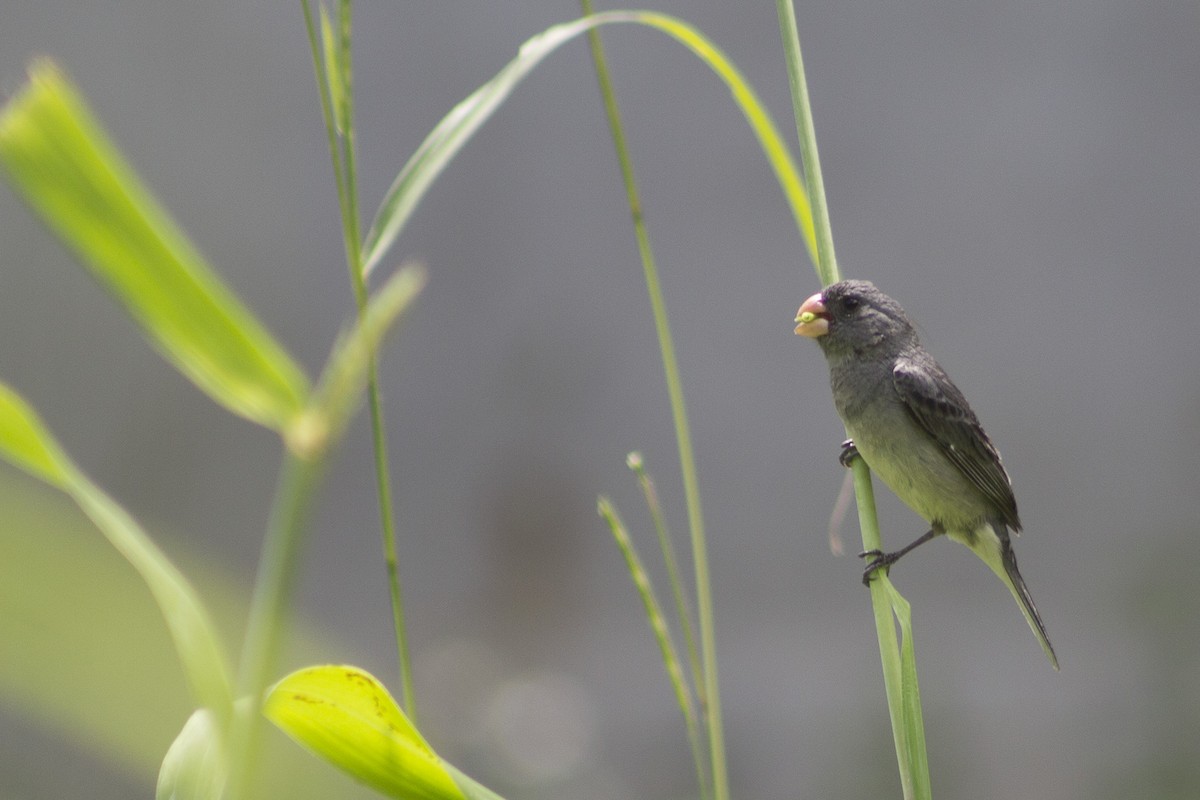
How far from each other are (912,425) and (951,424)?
0.04m

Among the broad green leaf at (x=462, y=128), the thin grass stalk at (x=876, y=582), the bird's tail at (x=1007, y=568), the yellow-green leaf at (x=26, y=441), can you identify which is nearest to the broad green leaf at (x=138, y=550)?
the yellow-green leaf at (x=26, y=441)

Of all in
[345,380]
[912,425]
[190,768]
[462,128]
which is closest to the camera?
[345,380]

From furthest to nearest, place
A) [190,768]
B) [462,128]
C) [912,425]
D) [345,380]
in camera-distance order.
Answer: [912,425]
[462,128]
[190,768]
[345,380]

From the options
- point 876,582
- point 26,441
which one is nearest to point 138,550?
point 26,441

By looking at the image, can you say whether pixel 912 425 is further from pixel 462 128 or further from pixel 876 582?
pixel 462 128

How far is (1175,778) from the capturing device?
2143 mm

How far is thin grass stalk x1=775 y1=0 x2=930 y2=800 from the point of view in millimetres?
462

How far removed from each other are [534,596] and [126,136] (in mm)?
1276

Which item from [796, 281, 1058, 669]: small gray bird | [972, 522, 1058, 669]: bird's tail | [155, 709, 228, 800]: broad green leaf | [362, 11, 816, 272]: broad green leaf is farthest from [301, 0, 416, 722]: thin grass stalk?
[972, 522, 1058, 669]: bird's tail

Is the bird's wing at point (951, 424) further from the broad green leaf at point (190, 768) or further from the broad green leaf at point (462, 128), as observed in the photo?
the broad green leaf at point (190, 768)

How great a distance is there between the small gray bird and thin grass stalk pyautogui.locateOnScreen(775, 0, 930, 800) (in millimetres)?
465

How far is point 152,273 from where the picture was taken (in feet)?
0.65

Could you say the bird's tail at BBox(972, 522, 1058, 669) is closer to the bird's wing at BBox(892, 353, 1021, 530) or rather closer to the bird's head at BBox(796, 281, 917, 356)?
the bird's wing at BBox(892, 353, 1021, 530)

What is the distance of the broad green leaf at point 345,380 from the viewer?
18 centimetres
